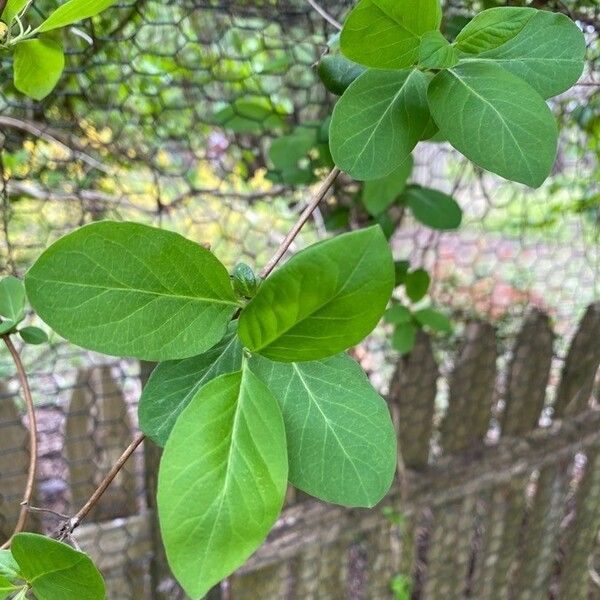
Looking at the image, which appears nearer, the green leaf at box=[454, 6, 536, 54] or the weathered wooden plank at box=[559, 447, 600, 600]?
the green leaf at box=[454, 6, 536, 54]

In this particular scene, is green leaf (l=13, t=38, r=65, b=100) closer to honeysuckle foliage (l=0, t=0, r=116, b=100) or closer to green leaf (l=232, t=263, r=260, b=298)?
honeysuckle foliage (l=0, t=0, r=116, b=100)

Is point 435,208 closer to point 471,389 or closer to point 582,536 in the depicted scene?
point 471,389

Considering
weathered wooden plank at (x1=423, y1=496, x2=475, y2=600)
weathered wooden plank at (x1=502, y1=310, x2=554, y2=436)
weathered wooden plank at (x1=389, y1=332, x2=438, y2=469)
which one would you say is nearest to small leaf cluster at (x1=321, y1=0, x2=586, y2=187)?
weathered wooden plank at (x1=389, y1=332, x2=438, y2=469)

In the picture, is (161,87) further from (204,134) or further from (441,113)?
(441,113)

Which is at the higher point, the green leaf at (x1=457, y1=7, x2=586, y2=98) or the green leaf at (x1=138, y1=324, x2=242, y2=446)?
the green leaf at (x1=457, y1=7, x2=586, y2=98)

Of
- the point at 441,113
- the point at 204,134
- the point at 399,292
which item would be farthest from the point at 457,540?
the point at 441,113

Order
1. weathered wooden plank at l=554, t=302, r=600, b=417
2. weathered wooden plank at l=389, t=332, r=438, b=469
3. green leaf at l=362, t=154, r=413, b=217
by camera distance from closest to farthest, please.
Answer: green leaf at l=362, t=154, r=413, b=217 < weathered wooden plank at l=389, t=332, r=438, b=469 < weathered wooden plank at l=554, t=302, r=600, b=417

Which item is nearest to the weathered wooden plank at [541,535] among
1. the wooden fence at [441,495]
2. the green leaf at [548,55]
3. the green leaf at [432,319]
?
the wooden fence at [441,495]

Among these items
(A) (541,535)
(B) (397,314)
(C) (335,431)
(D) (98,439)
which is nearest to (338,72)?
(C) (335,431)
